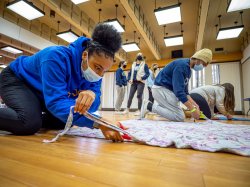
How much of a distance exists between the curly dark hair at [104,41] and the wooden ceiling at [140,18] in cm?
327

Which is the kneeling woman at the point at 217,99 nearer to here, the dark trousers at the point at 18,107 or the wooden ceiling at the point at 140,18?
the wooden ceiling at the point at 140,18

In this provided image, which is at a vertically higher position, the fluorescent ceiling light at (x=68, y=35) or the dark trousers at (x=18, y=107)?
the fluorescent ceiling light at (x=68, y=35)

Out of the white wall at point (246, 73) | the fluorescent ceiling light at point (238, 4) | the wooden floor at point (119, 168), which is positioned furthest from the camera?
the white wall at point (246, 73)

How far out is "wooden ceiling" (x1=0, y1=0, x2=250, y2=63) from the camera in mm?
4270

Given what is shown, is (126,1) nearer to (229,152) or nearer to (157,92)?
(157,92)

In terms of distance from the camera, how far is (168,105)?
7.54ft

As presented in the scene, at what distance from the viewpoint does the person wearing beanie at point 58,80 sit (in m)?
0.83

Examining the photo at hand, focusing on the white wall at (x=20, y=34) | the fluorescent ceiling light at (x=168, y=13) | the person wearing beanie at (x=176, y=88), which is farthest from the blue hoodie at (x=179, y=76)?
the white wall at (x=20, y=34)

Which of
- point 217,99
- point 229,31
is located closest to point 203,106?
point 217,99

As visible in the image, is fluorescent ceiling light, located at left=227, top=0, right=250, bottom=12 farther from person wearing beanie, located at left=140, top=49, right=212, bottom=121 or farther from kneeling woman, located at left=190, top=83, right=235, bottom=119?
person wearing beanie, located at left=140, top=49, right=212, bottom=121

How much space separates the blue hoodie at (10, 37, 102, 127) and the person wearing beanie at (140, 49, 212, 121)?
3.78 ft

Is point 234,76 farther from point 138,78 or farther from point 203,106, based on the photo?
point 203,106

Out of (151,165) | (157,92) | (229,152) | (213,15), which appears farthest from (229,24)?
(151,165)

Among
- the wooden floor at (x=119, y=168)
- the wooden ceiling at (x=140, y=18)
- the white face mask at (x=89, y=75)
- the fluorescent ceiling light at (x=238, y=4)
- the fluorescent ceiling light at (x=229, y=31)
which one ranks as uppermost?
the wooden ceiling at (x=140, y=18)
